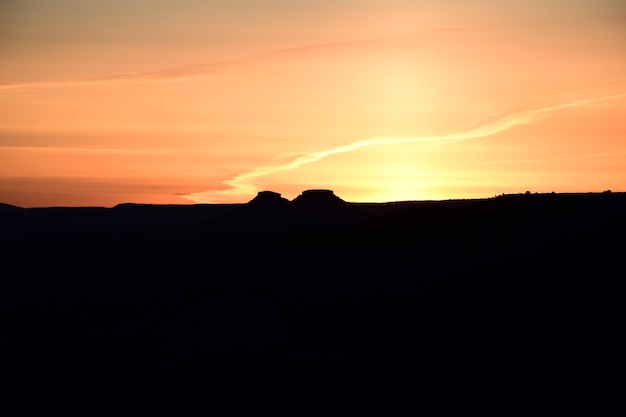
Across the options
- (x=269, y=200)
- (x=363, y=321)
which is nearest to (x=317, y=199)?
(x=269, y=200)

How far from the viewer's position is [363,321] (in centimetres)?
4709

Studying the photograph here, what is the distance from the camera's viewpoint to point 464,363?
135ft

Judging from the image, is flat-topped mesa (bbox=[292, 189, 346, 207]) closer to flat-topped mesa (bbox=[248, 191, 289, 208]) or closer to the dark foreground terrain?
flat-topped mesa (bbox=[248, 191, 289, 208])

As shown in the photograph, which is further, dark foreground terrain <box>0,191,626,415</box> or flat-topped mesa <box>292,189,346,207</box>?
flat-topped mesa <box>292,189,346,207</box>

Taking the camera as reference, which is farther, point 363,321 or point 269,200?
point 269,200

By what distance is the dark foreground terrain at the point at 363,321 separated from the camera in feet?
132

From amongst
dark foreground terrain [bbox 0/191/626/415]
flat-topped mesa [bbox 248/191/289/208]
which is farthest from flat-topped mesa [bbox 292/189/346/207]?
dark foreground terrain [bbox 0/191/626/415]

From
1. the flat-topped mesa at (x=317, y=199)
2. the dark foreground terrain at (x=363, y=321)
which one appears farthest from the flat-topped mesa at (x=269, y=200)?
the dark foreground terrain at (x=363, y=321)

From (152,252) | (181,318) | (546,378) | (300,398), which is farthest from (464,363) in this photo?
(152,252)

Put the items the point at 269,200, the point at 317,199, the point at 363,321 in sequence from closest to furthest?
1. the point at 363,321
2. the point at 317,199
3. the point at 269,200

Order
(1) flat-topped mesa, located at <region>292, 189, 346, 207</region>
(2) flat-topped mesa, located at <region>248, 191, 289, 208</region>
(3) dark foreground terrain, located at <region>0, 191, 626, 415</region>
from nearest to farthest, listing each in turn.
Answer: (3) dark foreground terrain, located at <region>0, 191, 626, 415</region> < (1) flat-topped mesa, located at <region>292, 189, 346, 207</region> < (2) flat-topped mesa, located at <region>248, 191, 289, 208</region>

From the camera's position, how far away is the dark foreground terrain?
40.1 meters

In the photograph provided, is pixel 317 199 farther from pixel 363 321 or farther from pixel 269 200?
pixel 363 321

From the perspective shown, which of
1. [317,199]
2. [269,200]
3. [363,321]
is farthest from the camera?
[269,200]
